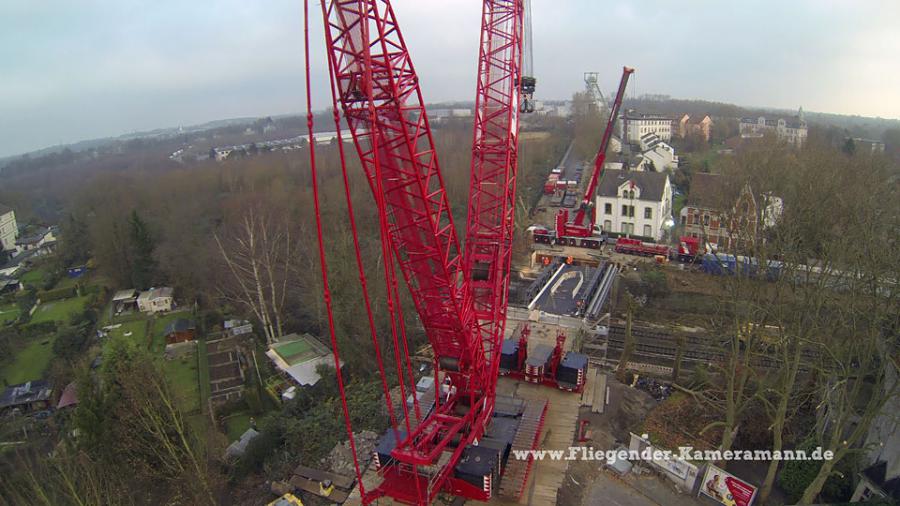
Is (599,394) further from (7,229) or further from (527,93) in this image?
(7,229)

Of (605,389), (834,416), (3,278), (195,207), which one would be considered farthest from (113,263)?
(834,416)

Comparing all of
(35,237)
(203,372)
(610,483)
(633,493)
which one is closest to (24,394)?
(203,372)

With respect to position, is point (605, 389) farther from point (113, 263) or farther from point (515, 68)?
point (113, 263)

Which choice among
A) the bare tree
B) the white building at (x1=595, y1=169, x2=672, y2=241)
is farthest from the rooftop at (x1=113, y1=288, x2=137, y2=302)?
the white building at (x1=595, y1=169, x2=672, y2=241)

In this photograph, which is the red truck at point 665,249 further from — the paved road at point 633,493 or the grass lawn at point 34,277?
the grass lawn at point 34,277

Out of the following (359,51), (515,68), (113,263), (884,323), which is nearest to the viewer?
(359,51)

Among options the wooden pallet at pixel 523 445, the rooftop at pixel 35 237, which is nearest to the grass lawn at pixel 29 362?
the wooden pallet at pixel 523 445

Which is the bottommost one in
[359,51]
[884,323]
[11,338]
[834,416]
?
[11,338]

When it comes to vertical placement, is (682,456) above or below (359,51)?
below
